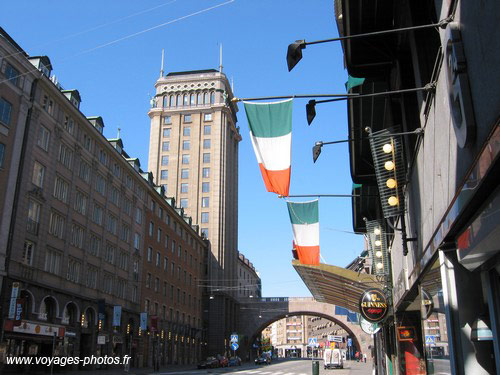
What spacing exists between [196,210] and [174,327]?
84.3 ft

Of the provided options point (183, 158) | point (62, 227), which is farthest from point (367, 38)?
point (183, 158)

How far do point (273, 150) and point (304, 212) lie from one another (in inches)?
332

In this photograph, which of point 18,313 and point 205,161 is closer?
point 18,313

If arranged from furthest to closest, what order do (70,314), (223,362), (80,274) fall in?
(223,362)
(80,274)
(70,314)

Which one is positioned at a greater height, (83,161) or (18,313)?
(83,161)

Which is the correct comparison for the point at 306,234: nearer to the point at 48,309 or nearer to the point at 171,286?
the point at 48,309

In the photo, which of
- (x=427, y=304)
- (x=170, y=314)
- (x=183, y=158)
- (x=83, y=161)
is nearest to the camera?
(x=427, y=304)

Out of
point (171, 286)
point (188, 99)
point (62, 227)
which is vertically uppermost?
point (188, 99)

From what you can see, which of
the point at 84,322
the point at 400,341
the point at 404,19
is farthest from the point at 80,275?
the point at 404,19

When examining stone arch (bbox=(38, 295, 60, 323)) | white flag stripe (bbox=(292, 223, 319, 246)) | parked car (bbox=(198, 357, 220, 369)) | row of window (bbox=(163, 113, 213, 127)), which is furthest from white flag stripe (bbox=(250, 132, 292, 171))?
row of window (bbox=(163, 113, 213, 127))

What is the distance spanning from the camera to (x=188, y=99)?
95750 millimetres

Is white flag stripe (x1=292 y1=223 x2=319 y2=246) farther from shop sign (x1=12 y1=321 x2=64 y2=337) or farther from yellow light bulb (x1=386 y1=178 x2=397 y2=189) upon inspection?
shop sign (x1=12 y1=321 x2=64 y2=337)

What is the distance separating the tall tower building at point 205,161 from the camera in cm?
8744

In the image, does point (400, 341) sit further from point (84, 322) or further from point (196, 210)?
point (196, 210)
